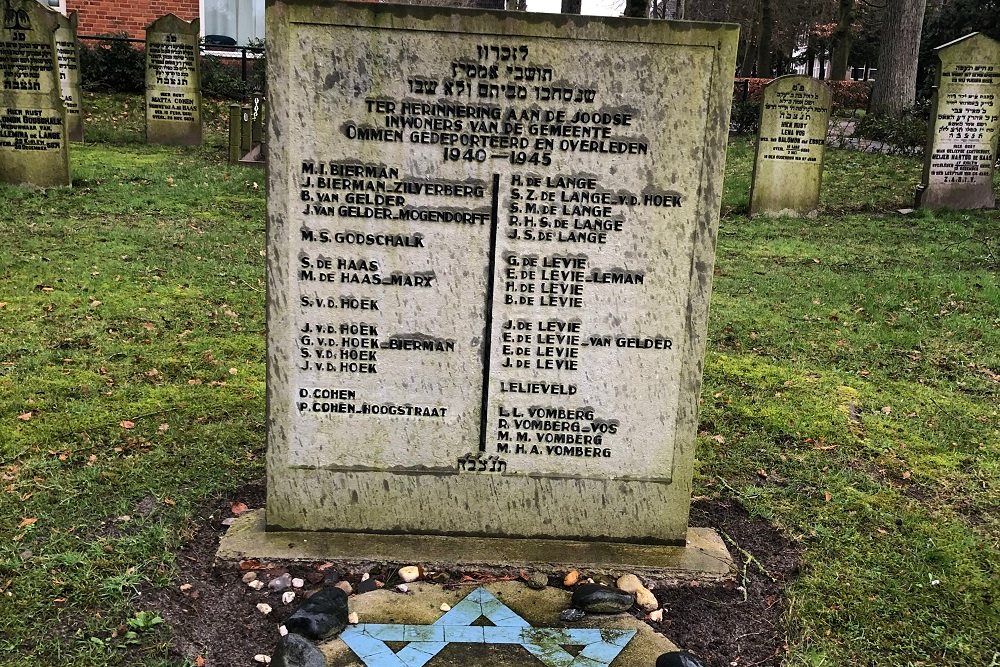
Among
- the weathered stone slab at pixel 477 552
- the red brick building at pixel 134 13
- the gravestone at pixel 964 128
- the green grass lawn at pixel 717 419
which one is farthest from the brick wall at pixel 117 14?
the weathered stone slab at pixel 477 552

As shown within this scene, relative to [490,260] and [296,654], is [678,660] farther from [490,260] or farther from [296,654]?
[490,260]

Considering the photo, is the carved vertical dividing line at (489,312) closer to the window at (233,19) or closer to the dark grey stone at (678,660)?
the dark grey stone at (678,660)

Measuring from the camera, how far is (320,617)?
3295 mm

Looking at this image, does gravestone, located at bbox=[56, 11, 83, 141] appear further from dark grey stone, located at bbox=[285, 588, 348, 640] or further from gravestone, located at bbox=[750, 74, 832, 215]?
dark grey stone, located at bbox=[285, 588, 348, 640]

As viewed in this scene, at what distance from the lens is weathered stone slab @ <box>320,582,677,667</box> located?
125 inches

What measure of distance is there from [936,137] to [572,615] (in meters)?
12.1

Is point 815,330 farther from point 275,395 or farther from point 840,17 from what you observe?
point 840,17

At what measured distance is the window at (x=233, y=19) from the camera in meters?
26.7

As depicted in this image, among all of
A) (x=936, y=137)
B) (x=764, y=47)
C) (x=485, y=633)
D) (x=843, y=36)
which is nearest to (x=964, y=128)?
(x=936, y=137)

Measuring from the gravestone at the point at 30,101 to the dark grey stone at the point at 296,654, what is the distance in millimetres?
10428

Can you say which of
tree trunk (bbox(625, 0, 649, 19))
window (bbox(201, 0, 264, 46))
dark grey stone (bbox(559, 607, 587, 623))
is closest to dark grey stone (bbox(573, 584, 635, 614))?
dark grey stone (bbox(559, 607, 587, 623))

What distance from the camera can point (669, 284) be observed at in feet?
12.0

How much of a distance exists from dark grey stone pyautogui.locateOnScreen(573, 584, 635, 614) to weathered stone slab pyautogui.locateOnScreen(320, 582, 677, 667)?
29 mm

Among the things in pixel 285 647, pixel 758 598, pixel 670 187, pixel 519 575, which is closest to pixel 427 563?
pixel 519 575
